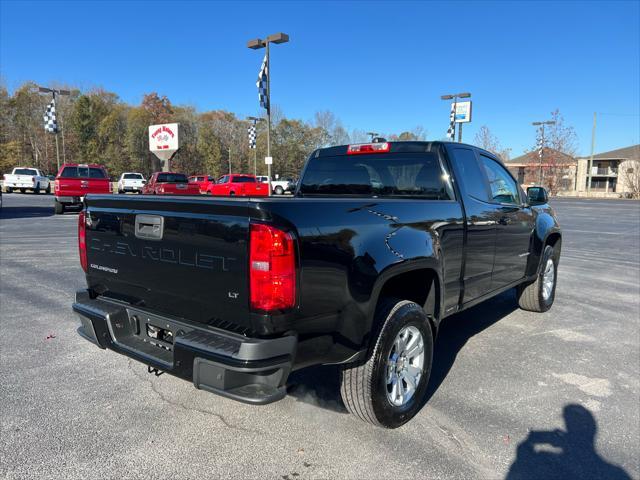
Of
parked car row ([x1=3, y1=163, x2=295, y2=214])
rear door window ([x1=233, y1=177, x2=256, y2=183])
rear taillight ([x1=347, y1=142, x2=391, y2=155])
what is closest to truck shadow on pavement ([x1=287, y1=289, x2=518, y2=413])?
parked car row ([x1=3, y1=163, x2=295, y2=214])

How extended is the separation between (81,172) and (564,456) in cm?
1831

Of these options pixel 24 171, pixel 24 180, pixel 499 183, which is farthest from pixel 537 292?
pixel 24 171

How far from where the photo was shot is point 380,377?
274cm

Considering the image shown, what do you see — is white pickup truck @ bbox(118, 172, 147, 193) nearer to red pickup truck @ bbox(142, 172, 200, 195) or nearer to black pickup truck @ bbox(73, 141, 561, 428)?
red pickup truck @ bbox(142, 172, 200, 195)

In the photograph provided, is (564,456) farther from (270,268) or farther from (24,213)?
(24,213)

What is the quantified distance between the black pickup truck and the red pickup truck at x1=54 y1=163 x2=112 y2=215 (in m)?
15.4

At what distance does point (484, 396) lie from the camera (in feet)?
11.3

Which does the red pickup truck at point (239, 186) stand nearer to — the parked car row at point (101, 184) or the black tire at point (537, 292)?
the parked car row at point (101, 184)

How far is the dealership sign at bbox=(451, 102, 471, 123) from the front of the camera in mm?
22328

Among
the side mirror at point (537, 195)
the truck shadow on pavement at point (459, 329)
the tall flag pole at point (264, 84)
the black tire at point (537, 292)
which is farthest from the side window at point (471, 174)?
the tall flag pole at point (264, 84)

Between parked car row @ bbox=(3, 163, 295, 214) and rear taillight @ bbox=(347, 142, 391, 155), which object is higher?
rear taillight @ bbox=(347, 142, 391, 155)

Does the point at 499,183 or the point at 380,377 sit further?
the point at 499,183

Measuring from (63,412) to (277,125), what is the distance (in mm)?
65575

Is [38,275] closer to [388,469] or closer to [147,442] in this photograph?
[147,442]
